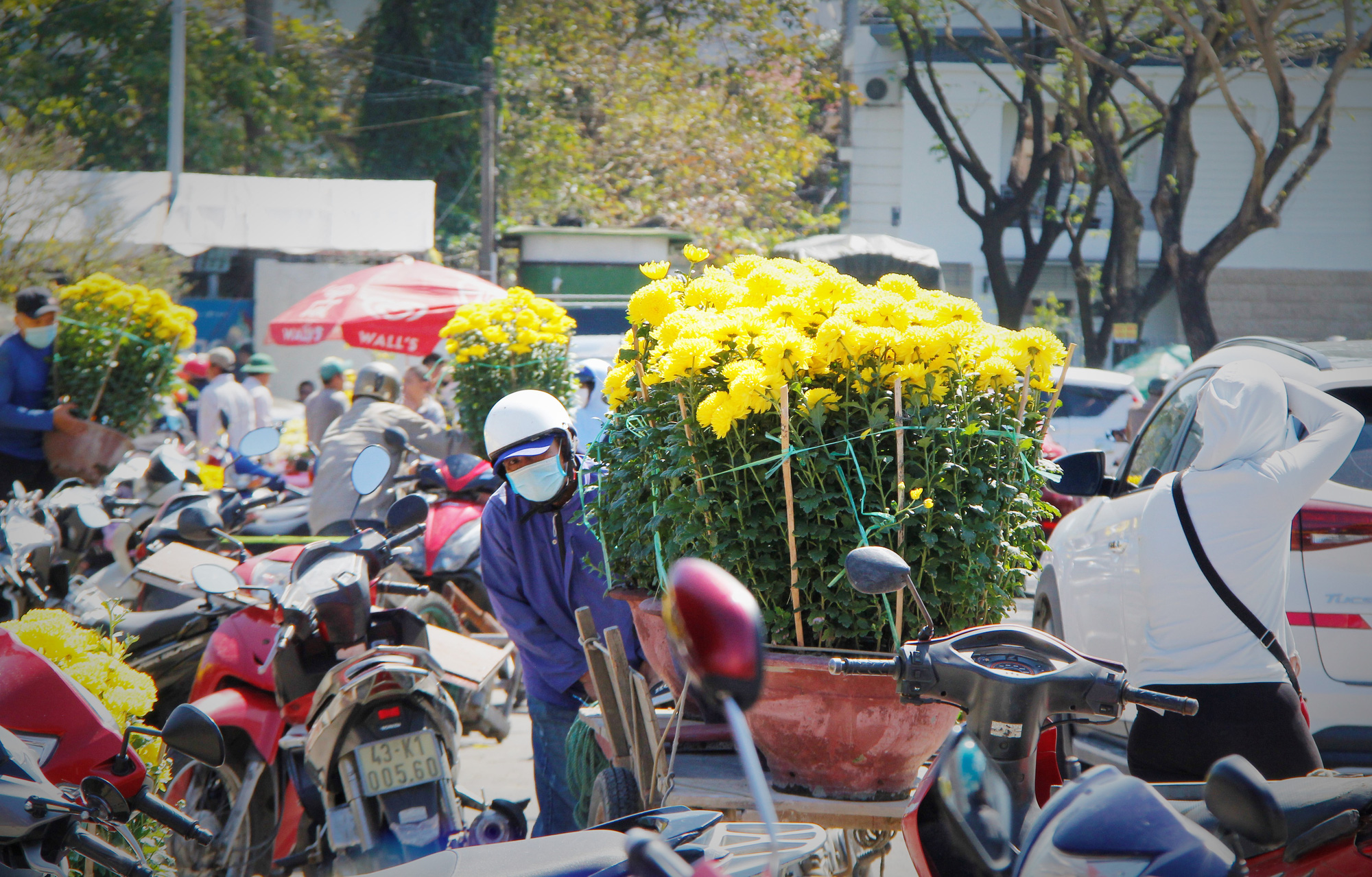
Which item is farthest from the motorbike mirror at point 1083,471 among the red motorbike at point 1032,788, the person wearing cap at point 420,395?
the person wearing cap at point 420,395

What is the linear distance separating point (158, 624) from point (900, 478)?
320cm

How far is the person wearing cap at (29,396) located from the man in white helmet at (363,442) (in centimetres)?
144

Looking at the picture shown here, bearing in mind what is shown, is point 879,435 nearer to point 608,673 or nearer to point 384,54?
point 608,673

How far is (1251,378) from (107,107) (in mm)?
25505

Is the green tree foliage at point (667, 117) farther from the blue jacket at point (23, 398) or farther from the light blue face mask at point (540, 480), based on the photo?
the light blue face mask at point (540, 480)

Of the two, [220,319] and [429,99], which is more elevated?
[429,99]

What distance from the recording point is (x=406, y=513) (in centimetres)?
413

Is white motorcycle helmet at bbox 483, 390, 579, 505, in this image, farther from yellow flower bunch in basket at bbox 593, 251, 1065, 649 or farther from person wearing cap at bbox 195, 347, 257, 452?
person wearing cap at bbox 195, 347, 257, 452

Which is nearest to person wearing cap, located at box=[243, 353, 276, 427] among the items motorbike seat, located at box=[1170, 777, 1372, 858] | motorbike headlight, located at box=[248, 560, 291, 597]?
motorbike headlight, located at box=[248, 560, 291, 597]

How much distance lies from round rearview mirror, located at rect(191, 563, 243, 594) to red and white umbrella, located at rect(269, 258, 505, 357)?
6934 millimetres

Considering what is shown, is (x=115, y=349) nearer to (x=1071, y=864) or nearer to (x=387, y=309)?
(x=387, y=309)

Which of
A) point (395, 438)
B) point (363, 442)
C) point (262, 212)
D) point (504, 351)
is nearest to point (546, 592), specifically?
point (395, 438)

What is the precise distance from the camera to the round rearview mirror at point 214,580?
387 cm

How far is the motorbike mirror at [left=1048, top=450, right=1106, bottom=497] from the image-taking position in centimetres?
426
